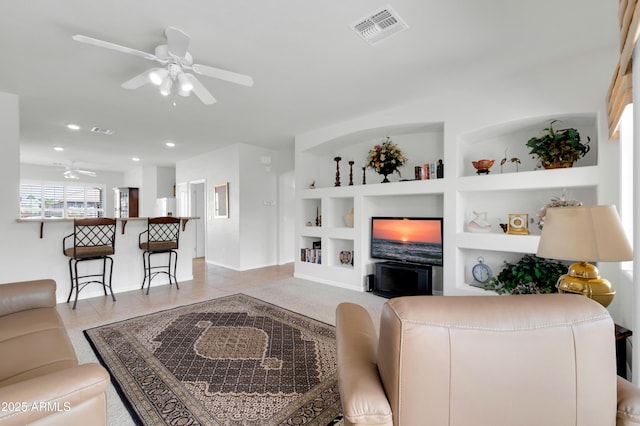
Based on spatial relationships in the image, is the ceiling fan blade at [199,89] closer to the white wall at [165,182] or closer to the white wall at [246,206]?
the white wall at [246,206]

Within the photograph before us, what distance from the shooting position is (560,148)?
2.83 metres

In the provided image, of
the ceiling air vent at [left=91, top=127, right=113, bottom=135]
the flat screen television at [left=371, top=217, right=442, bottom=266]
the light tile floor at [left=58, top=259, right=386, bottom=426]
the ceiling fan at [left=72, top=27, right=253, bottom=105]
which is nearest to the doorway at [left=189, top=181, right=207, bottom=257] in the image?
the ceiling air vent at [left=91, top=127, right=113, bottom=135]

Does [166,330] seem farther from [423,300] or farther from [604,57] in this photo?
[604,57]

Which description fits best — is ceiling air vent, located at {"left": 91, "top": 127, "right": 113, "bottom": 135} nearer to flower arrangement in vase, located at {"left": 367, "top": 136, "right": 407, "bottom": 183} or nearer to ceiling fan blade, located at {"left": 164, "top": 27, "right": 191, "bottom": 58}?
ceiling fan blade, located at {"left": 164, "top": 27, "right": 191, "bottom": 58}

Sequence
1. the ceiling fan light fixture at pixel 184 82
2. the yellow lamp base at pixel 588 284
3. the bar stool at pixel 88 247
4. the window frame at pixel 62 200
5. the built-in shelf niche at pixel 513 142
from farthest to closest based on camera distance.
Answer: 1. the window frame at pixel 62 200
2. the bar stool at pixel 88 247
3. the built-in shelf niche at pixel 513 142
4. the ceiling fan light fixture at pixel 184 82
5. the yellow lamp base at pixel 588 284

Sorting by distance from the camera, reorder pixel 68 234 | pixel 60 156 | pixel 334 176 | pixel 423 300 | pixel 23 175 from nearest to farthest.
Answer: pixel 423 300 < pixel 68 234 < pixel 334 176 < pixel 60 156 < pixel 23 175

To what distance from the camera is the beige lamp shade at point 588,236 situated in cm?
145

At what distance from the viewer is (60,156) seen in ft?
22.9

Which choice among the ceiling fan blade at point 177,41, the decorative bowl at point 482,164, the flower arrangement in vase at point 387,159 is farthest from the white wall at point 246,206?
the decorative bowl at point 482,164

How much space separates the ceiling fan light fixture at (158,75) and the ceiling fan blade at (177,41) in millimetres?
179

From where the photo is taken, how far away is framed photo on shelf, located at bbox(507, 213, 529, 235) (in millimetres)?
3174

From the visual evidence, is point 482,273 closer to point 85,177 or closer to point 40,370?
point 40,370

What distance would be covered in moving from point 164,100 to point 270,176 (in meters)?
2.92

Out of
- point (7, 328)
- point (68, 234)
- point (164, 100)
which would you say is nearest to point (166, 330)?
point (7, 328)
